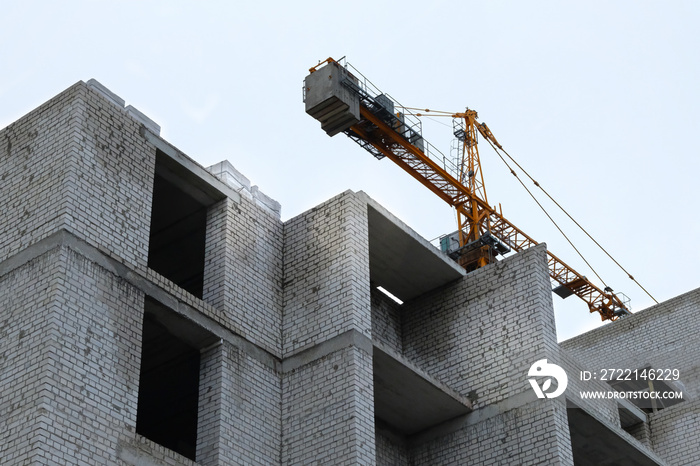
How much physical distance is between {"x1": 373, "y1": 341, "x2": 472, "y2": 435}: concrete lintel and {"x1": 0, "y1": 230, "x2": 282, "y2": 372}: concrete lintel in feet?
6.56

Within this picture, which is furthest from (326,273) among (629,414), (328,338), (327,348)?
(629,414)

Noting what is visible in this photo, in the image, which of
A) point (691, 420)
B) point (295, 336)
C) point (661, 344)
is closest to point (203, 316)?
point (295, 336)

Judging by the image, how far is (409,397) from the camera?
1994 centimetres

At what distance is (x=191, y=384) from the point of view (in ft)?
66.4

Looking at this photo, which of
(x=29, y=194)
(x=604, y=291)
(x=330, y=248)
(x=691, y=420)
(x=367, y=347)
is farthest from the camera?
(x=604, y=291)

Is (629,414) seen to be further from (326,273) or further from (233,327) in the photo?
(233,327)

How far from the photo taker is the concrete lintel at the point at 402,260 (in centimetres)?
2073

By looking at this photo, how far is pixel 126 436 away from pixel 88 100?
215 inches

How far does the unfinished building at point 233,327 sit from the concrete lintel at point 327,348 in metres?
0.02

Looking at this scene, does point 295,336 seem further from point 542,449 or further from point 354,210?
point 542,449

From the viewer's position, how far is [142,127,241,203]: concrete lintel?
59.7 feet

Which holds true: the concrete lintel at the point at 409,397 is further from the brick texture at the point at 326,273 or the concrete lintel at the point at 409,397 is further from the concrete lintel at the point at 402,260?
the concrete lintel at the point at 402,260

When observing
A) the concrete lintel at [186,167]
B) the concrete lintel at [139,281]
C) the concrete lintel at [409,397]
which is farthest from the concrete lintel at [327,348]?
the concrete lintel at [186,167]

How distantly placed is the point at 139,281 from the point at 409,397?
5.88m
